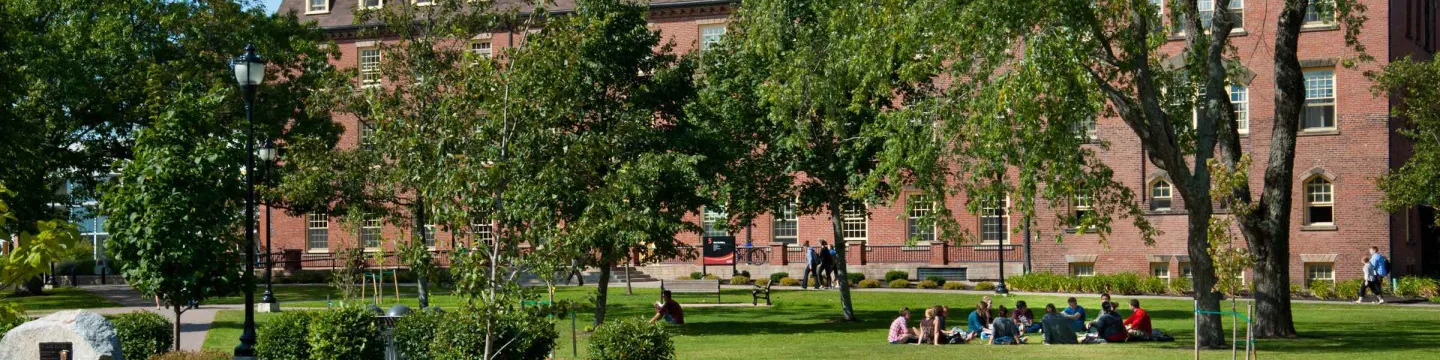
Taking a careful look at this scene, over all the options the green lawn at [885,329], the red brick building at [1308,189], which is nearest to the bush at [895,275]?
the red brick building at [1308,189]

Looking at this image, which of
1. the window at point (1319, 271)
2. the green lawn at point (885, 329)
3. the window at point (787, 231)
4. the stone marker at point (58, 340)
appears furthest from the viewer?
the window at point (787, 231)

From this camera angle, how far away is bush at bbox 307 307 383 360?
60.3ft

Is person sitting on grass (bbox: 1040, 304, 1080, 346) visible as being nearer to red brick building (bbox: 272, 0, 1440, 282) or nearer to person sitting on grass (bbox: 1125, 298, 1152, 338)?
person sitting on grass (bbox: 1125, 298, 1152, 338)

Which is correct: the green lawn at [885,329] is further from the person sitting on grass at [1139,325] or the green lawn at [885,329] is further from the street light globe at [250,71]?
the street light globe at [250,71]

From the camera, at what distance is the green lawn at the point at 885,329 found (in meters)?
22.0

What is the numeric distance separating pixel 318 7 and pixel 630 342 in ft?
154

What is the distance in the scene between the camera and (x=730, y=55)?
30.7m

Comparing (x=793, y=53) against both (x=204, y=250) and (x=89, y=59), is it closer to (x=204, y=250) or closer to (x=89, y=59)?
(x=204, y=250)

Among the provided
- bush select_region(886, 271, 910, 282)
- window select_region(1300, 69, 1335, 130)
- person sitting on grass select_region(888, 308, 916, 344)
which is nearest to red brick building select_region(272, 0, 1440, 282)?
window select_region(1300, 69, 1335, 130)

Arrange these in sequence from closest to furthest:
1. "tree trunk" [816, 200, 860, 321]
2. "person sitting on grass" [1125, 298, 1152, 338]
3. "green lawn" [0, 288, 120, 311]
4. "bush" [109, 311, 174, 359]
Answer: "bush" [109, 311, 174, 359], "person sitting on grass" [1125, 298, 1152, 338], "tree trunk" [816, 200, 860, 321], "green lawn" [0, 288, 120, 311]

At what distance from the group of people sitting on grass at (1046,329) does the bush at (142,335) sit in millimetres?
11486

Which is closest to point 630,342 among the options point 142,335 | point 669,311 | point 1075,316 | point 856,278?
point 142,335

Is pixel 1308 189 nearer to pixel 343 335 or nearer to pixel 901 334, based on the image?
pixel 901 334

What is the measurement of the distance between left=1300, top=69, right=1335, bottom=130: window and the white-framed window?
1460 inches
